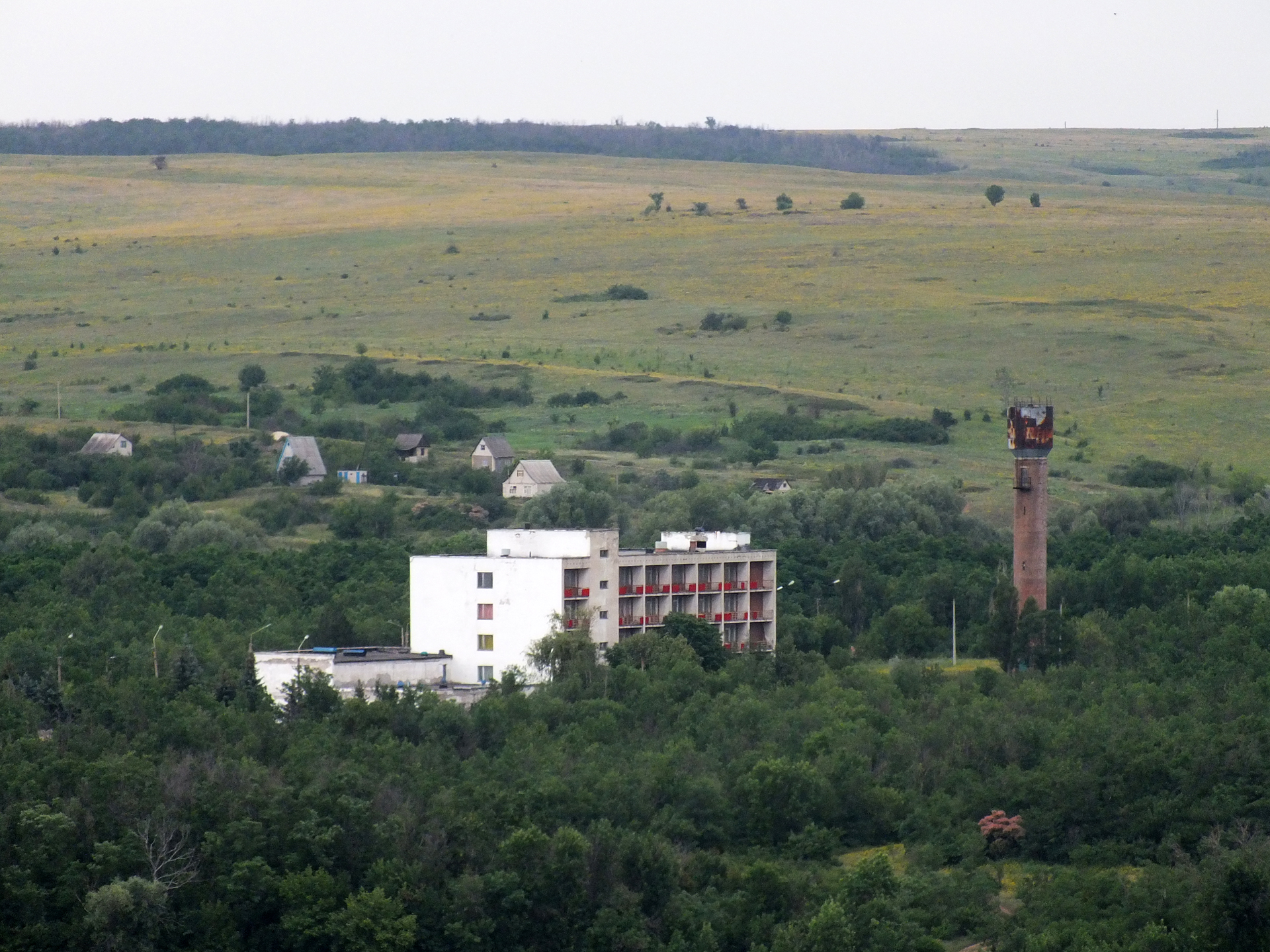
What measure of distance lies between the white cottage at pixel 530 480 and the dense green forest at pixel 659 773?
25639mm

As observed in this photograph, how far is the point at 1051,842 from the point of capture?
61.2 meters

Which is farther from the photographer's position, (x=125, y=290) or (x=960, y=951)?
(x=125, y=290)

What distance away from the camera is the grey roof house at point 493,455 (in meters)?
135

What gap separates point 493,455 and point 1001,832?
7686 cm

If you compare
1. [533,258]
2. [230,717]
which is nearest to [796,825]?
[230,717]

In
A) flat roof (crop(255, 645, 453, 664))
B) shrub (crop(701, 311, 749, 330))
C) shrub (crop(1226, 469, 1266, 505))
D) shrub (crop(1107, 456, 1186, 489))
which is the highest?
shrub (crop(701, 311, 749, 330))

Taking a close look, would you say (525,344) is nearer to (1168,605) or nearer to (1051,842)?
(1168,605)

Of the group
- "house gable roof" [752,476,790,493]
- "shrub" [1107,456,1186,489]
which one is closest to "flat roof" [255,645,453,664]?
"house gable roof" [752,476,790,493]

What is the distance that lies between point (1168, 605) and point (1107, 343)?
229ft

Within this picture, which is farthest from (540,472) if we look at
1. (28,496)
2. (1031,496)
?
(1031,496)

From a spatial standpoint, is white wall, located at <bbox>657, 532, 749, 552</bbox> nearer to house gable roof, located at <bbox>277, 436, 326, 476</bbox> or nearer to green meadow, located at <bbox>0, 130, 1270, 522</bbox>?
green meadow, located at <bbox>0, 130, 1270, 522</bbox>

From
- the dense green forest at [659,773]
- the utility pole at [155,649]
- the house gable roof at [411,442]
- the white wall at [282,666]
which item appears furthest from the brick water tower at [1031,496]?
the house gable roof at [411,442]

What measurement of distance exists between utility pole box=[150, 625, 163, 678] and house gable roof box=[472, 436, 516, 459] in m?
55.5

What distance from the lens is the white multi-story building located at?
78.6 meters
